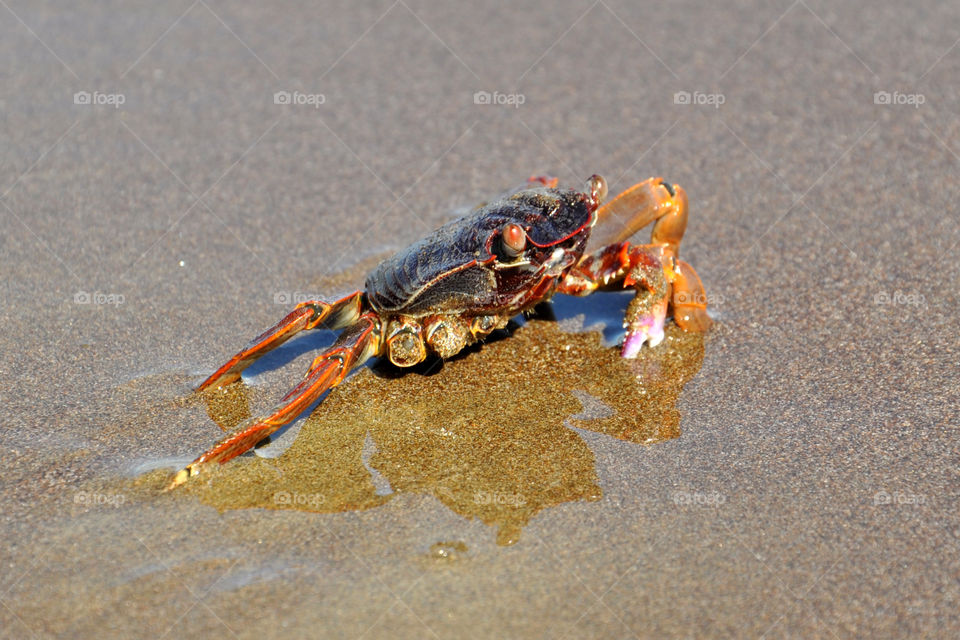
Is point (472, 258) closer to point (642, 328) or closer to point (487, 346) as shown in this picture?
point (487, 346)

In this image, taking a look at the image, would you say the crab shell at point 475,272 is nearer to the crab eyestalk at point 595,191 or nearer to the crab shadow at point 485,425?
the crab eyestalk at point 595,191

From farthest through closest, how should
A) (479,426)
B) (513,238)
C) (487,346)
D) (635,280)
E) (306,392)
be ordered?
(487,346) < (635,280) < (479,426) < (513,238) < (306,392)

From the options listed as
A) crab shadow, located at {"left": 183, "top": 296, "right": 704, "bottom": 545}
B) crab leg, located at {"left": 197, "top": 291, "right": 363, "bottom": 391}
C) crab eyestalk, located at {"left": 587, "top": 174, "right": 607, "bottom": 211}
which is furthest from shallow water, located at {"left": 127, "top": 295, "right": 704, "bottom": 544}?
crab eyestalk, located at {"left": 587, "top": 174, "right": 607, "bottom": 211}

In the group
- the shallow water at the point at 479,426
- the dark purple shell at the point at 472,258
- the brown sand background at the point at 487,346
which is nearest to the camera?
the brown sand background at the point at 487,346

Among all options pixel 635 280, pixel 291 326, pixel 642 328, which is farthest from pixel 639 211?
pixel 291 326

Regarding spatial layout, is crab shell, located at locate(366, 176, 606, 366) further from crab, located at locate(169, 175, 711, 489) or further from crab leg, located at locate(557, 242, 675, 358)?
crab leg, located at locate(557, 242, 675, 358)

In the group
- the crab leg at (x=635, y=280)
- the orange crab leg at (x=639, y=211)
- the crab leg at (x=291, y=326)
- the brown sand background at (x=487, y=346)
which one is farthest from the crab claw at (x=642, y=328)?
the crab leg at (x=291, y=326)

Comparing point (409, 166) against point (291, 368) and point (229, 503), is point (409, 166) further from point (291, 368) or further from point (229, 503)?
point (229, 503)
